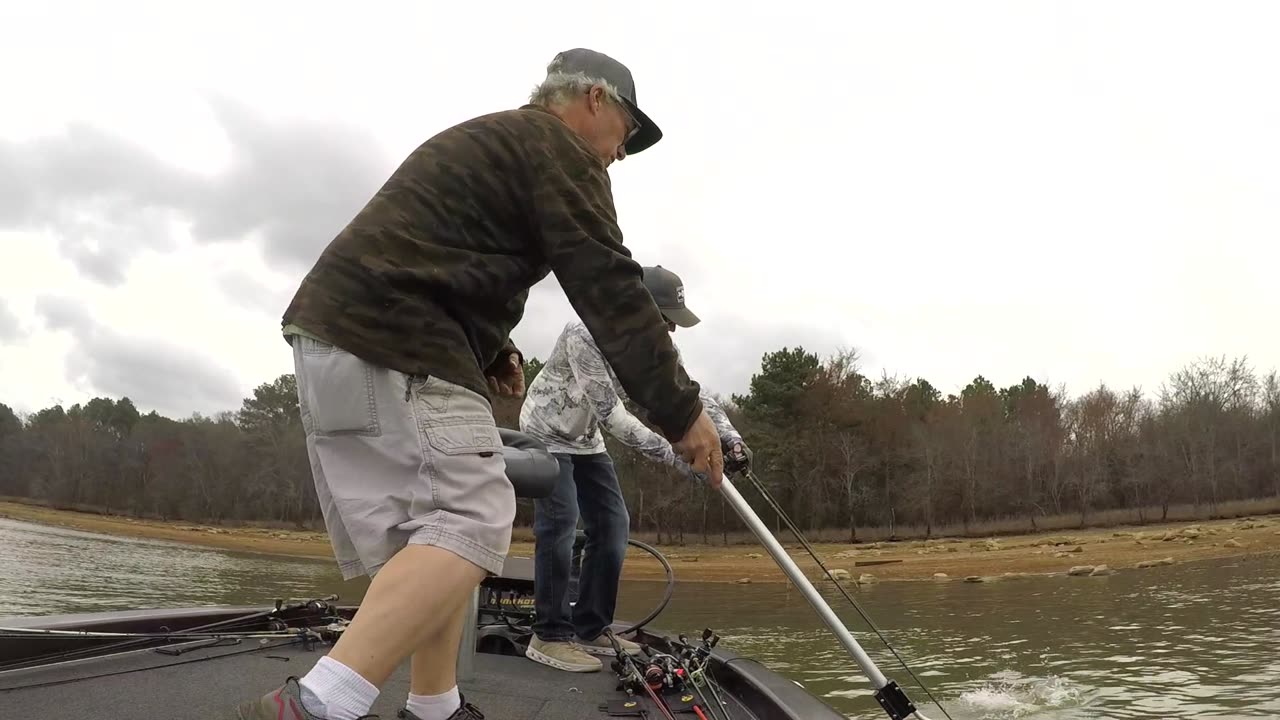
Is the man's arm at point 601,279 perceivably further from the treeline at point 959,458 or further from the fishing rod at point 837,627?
the treeline at point 959,458

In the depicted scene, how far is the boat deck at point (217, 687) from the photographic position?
7.95 ft

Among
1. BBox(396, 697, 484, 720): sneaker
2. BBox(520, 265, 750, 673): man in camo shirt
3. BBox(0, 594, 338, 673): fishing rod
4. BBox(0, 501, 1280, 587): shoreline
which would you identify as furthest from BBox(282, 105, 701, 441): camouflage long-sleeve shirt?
BBox(0, 501, 1280, 587): shoreline

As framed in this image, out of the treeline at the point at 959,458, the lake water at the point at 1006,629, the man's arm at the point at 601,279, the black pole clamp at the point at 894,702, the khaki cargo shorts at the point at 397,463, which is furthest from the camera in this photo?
the treeline at the point at 959,458

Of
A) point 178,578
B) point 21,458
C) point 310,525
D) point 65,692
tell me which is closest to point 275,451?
point 310,525

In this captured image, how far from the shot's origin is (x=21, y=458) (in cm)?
7162

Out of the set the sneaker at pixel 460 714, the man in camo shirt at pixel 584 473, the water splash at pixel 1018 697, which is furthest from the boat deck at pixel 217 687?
the water splash at pixel 1018 697

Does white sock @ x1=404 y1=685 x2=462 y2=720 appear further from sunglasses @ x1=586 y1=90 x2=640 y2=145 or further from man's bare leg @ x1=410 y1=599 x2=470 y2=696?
sunglasses @ x1=586 y1=90 x2=640 y2=145

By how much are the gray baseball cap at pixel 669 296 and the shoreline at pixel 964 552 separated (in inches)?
614

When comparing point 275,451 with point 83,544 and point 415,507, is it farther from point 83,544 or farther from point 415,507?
point 415,507

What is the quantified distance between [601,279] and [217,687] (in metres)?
1.97

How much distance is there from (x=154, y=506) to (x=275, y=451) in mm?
11477

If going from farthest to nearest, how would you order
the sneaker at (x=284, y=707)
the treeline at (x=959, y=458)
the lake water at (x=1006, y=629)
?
the treeline at (x=959, y=458)
the lake water at (x=1006, y=629)
the sneaker at (x=284, y=707)

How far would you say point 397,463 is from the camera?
1.71m

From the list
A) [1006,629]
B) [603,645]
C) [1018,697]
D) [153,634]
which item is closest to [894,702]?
[603,645]
